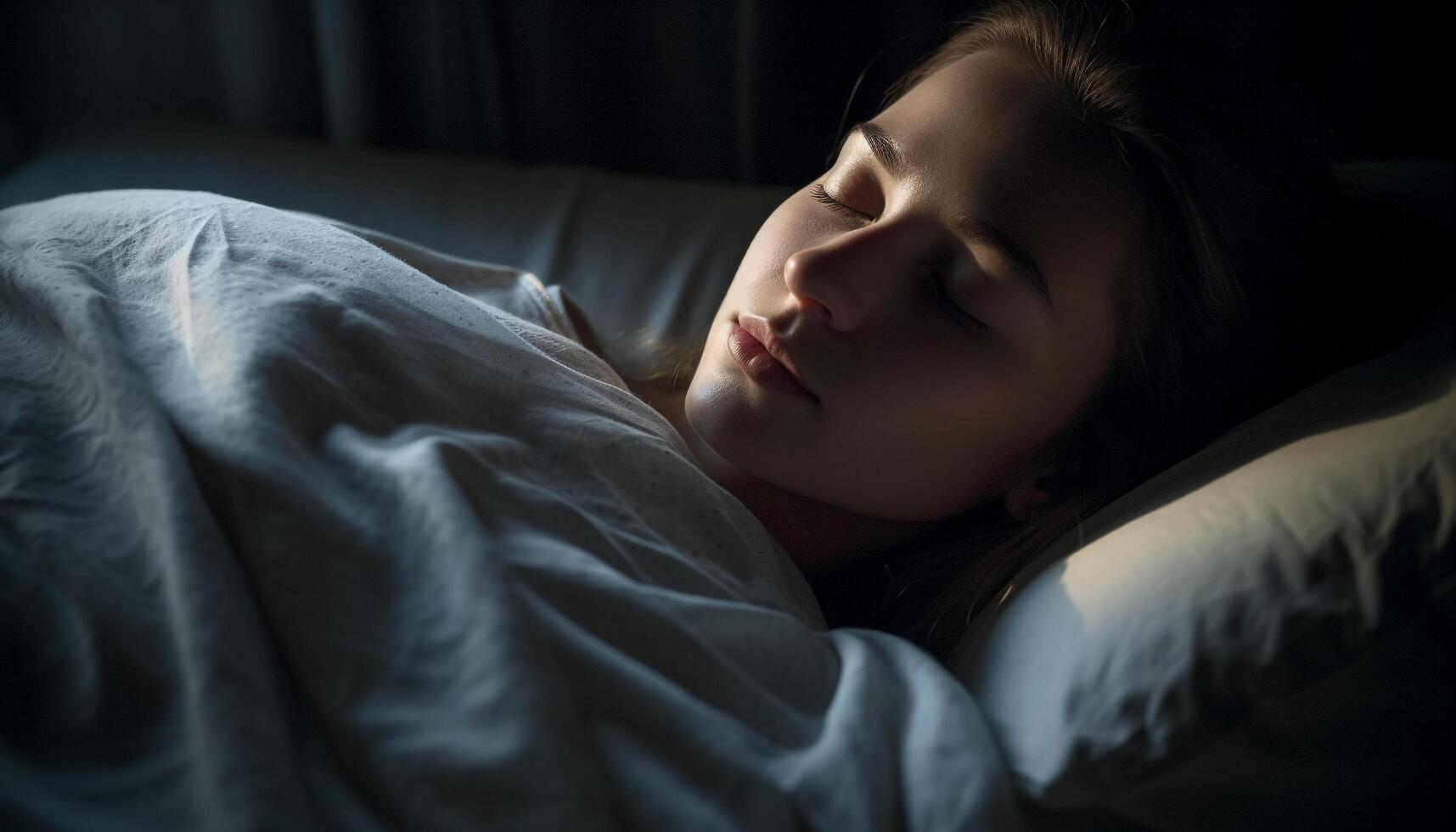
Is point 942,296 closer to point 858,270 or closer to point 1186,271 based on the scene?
point 858,270

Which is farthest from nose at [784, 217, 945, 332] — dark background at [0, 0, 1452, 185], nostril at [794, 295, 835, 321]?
dark background at [0, 0, 1452, 185]

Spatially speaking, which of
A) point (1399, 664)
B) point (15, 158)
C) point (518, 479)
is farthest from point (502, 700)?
point (15, 158)

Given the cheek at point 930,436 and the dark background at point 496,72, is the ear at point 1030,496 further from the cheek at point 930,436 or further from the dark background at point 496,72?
the dark background at point 496,72

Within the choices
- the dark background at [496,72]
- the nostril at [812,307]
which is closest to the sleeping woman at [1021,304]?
the nostril at [812,307]

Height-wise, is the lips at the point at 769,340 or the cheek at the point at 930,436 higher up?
the lips at the point at 769,340

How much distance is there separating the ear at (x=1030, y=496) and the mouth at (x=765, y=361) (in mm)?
205

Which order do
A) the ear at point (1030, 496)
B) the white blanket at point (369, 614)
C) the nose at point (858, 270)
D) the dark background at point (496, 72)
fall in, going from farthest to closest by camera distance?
the dark background at point (496, 72)
the ear at point (1030, 496)
the nose at point (858, 270)
the white blanket at point (369, 614)

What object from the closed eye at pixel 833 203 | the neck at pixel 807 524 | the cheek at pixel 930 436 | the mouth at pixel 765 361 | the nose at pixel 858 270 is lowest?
the neck at pixel 807 524

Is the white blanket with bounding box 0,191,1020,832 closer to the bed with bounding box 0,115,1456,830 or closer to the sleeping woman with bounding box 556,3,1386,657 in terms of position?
the bed with bounding box 0,115,1456,830

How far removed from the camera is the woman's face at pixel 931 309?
0.67 m

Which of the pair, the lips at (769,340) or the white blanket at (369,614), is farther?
the lips at (769,340)

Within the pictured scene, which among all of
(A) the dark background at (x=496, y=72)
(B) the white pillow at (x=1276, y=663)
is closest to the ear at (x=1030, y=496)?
(B) the white pillow at (x=1276, y=663)

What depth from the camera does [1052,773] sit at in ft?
1.61

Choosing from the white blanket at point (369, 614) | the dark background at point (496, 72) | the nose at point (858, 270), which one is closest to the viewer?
the white blanket at point (369, 614)
